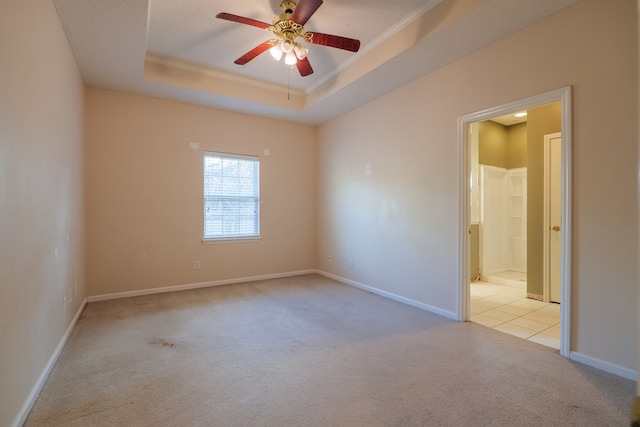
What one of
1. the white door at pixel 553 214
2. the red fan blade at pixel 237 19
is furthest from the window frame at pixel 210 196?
the white door at pixel 553 214

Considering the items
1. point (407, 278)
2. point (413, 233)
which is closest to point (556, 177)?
point (413, 233)

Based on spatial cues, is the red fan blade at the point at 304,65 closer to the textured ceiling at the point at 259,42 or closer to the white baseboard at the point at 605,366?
the textured ceiling at the point at 259,42

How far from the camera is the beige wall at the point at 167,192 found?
13.7 ft

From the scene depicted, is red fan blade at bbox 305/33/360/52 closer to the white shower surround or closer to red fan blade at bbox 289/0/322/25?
red fan blade at bbox 289/0/322/25

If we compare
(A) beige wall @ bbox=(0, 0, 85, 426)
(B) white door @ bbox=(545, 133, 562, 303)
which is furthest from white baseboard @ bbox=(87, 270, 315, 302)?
(B) white door @ bbox=(545, 133, 562, 303)

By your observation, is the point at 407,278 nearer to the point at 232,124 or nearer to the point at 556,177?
the point at 556,177

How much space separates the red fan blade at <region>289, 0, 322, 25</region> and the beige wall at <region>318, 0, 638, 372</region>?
180 centimetres

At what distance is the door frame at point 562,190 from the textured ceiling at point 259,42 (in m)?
0.66

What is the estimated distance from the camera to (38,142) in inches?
84.3

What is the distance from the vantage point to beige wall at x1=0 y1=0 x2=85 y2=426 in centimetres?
160

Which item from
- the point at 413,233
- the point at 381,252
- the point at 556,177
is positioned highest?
the point at 556,177

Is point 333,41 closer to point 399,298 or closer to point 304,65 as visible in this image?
point 304,65

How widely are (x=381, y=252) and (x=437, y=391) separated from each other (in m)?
2.46

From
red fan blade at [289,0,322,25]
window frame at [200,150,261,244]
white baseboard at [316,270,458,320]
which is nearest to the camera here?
red fan blade at [289,0,322,25]
